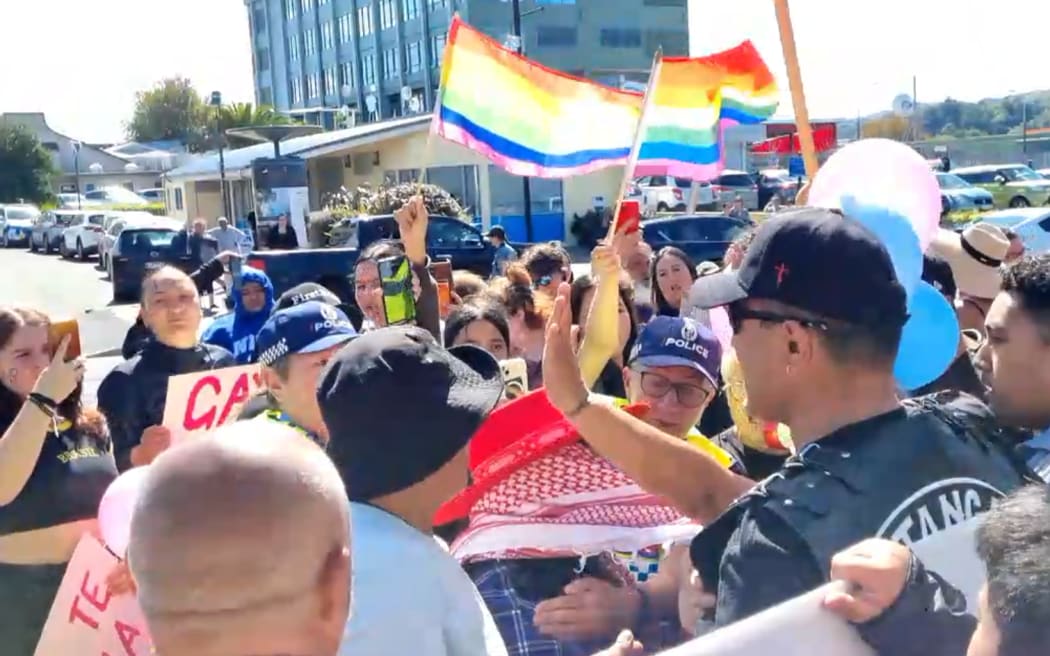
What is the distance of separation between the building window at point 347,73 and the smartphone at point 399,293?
74.7 m

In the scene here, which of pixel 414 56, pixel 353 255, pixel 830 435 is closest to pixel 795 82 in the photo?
pixel 830 435

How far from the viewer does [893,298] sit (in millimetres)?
1949

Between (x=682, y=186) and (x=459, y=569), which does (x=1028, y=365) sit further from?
(x=682, y=186)

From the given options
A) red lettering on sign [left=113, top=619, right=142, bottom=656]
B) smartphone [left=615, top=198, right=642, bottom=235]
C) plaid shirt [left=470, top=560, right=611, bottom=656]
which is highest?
smartphone [left=615, top=198, right=642, bottom=235]

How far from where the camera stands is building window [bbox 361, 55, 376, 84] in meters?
72.9

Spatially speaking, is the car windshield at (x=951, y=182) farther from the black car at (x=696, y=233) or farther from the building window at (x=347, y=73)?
the building window at (x=347, y=73)

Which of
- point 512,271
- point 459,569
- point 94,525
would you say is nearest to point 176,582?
point 459,569

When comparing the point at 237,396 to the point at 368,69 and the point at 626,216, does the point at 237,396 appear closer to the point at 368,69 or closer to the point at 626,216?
the point at 626,216

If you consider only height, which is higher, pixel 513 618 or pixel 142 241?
pixel 142 241

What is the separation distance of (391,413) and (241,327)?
4317mm

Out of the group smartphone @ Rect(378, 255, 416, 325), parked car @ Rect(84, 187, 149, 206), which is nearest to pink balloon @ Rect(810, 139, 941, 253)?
smartphone @ Rect(378, 255, 416, 325)

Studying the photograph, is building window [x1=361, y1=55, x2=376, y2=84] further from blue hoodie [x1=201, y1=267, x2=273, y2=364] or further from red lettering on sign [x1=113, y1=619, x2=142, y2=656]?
red lettering on sign [x1=113, y1=619, x2=142, y2=656]

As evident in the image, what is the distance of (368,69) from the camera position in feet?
243

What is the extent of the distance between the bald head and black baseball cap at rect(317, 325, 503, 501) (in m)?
0.63
